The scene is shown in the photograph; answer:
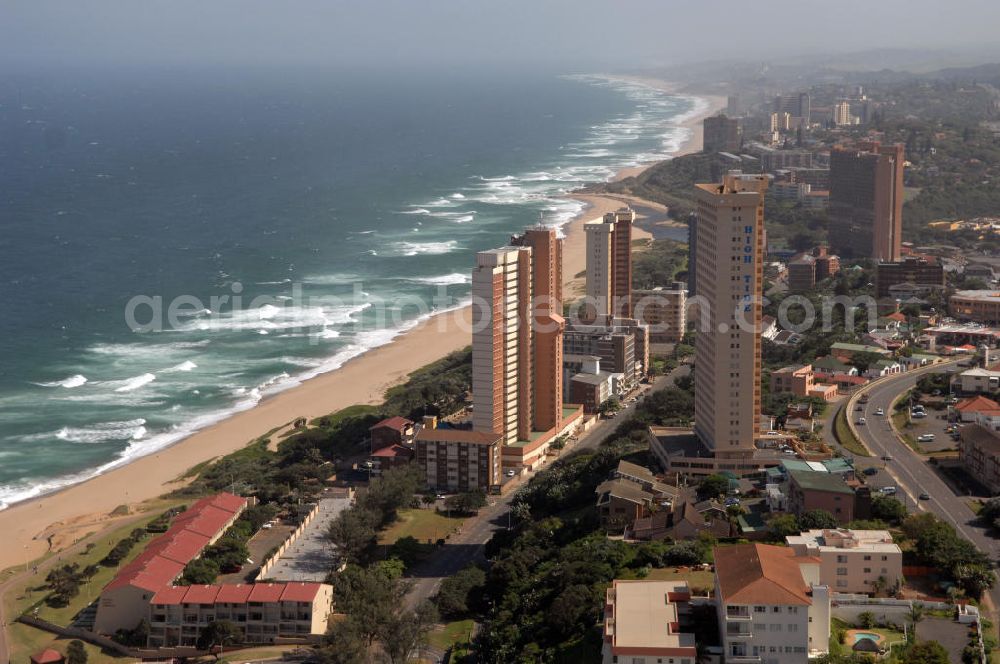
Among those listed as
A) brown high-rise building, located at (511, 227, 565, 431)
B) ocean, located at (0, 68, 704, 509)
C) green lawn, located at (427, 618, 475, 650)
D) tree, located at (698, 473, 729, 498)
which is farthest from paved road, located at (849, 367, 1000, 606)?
ocean, located at (0, 68, 704, 509)

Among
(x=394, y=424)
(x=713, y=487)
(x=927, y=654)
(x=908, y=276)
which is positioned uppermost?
(x=908, y=276)

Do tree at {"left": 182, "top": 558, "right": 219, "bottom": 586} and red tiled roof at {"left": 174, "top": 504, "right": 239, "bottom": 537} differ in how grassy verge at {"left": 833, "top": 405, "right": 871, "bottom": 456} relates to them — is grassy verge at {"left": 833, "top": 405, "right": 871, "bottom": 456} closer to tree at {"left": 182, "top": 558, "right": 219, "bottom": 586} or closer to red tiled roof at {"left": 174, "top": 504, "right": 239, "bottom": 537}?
red tiled roof at {"left": 174, "top": 504, "right": 239, "bottom": 537}

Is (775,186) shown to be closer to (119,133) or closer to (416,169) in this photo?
(416,169)

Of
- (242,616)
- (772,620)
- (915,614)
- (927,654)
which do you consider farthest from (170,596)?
(927,654)

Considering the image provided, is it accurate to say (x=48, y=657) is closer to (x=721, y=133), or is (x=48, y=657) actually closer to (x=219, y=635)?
(x=219, y=635)

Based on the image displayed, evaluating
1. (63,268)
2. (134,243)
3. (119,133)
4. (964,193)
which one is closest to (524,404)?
(63,268)

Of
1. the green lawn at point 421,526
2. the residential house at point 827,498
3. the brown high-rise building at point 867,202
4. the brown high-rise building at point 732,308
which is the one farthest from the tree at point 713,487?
the brown high-rise building at point 867,202
